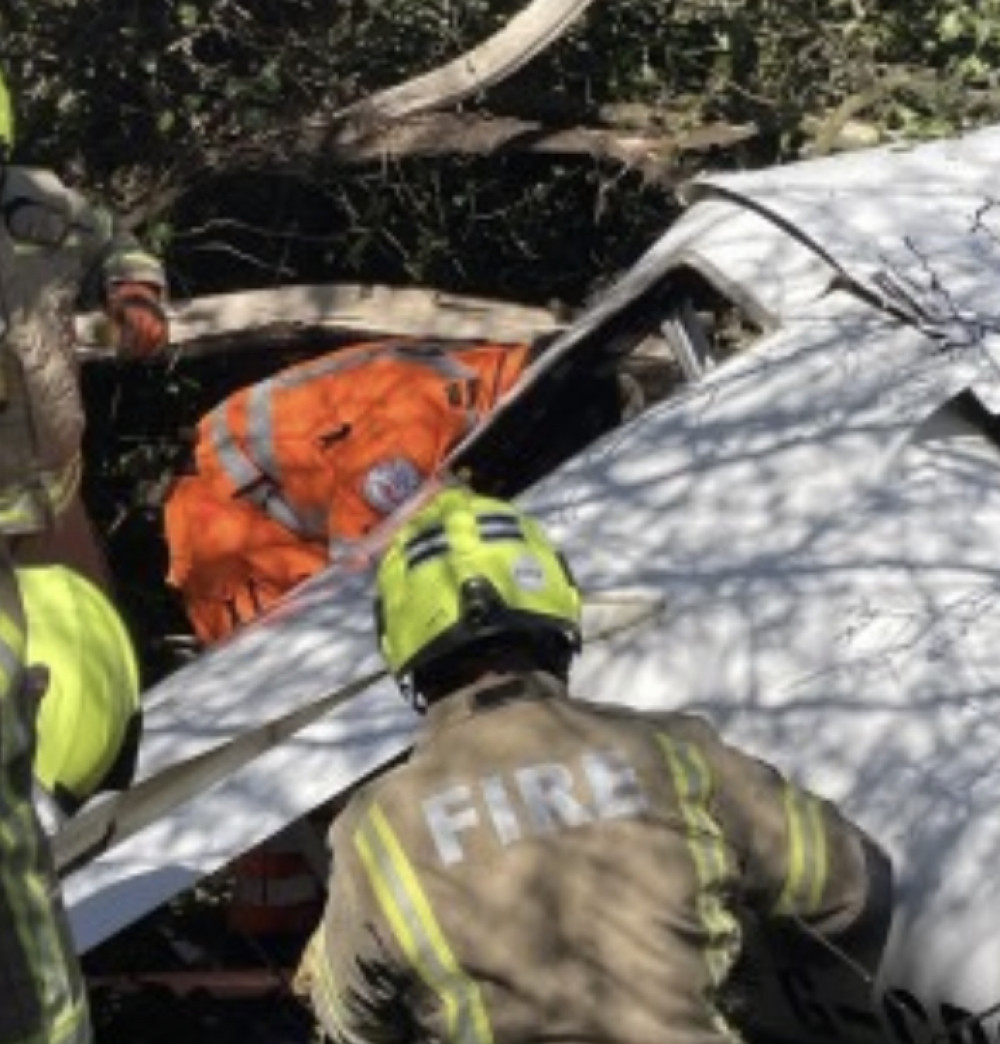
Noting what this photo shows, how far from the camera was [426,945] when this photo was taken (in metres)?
3.48

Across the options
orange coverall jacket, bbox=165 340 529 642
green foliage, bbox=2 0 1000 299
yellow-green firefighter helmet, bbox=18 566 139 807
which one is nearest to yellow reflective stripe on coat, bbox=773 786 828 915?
yellow-green firefighter helmet, bbox=18 566 139 807

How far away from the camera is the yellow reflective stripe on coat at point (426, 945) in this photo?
3469 mm

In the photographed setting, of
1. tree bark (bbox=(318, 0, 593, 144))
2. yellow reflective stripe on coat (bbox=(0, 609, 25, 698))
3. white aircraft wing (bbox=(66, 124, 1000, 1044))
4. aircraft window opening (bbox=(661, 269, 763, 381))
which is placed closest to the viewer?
yellow reflective stripe on coat (bbox=(0, 609, 25, 698))

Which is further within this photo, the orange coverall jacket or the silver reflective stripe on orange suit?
the orange coverall jacket

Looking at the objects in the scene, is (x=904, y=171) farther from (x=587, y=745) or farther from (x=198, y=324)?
(x=198, y=324)

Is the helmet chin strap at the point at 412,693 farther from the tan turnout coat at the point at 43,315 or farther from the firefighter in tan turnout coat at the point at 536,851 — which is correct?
the tan turnout coat at the point at 43,315

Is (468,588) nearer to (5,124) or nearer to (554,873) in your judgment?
(554,873)

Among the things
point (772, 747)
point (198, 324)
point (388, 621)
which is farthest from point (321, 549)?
point (388, 621)

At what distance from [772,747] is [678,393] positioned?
3.20ft

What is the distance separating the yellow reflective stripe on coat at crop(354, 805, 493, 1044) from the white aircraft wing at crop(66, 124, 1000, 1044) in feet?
2.43

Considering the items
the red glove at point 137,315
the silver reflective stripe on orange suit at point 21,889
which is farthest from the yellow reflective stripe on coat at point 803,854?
the red glove at point 137,315

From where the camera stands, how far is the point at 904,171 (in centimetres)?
530

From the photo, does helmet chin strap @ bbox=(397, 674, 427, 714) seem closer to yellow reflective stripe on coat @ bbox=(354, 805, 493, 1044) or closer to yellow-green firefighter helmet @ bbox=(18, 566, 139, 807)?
yellow reflective stripe on coat @ bbox=(354, 805, 493, 1044)

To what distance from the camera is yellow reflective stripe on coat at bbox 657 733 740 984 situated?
347 centimetres
